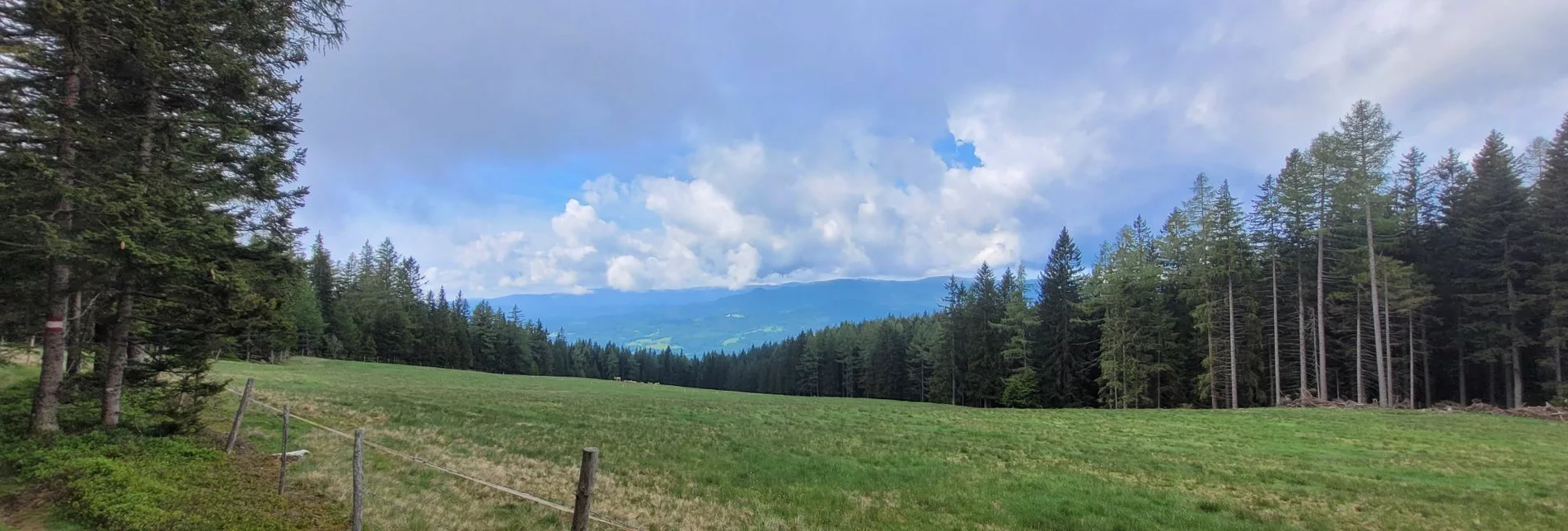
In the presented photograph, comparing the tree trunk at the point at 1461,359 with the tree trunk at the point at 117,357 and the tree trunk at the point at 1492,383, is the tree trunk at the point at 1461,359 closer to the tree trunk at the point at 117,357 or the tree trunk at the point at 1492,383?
the tree trunk at the point at 1492,383

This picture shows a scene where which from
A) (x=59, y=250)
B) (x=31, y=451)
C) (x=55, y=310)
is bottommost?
(x=31, y=451)

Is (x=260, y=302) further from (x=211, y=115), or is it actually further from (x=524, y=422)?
(x=524, y=422)

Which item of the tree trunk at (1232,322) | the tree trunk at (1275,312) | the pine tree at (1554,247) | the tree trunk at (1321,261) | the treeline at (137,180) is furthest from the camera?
the tree trunk at (1275,312)

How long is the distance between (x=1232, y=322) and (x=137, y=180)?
47467 millimetres

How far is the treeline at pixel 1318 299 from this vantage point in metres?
31.2

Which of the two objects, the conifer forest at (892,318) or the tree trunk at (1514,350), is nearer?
the conifer forest at (892,318)

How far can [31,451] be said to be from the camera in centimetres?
898

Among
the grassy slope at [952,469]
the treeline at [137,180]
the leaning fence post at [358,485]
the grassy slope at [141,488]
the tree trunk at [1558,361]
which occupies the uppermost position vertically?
the treeline at [137,180]

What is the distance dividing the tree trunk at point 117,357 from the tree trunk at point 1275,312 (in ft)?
160

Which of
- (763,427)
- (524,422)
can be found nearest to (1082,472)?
(763,427)

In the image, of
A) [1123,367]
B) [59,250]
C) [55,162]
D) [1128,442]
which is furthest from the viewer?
[1123,367]

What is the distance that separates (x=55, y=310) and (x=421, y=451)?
255 inches

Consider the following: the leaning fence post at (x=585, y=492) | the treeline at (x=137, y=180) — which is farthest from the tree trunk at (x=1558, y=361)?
the treeline at (x=137, y=180)

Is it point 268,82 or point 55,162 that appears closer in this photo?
point 55,162
